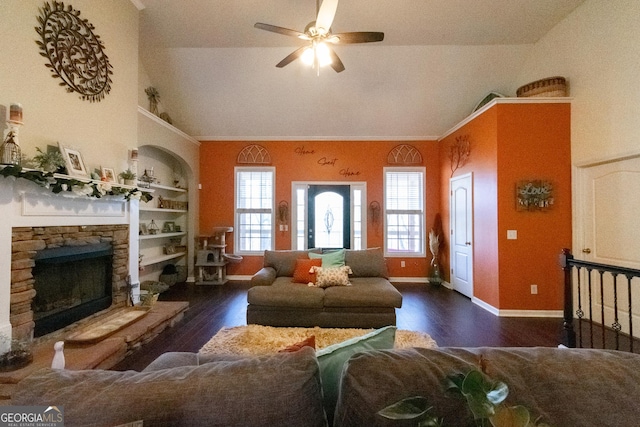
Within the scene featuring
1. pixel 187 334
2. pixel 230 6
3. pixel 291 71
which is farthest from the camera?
pixel 291 71

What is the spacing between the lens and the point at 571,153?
12.2 ft

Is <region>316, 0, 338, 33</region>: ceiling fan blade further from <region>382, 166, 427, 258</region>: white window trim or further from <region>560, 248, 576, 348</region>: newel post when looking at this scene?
<region>382, 166, 427, 258</region>: white window trim

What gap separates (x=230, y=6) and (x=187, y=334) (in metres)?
4.01

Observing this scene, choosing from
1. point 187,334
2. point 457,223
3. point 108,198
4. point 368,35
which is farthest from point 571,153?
point 108,198

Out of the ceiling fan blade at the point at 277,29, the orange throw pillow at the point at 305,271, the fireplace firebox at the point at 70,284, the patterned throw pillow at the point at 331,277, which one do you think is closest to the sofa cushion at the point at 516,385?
the patterned throw pillow at the point at 331,277

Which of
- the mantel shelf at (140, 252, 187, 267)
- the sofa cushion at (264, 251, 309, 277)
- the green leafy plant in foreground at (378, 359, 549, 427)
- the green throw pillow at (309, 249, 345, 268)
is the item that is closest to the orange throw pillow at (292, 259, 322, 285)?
the green throw pillow at (309, 249, 345, 268)

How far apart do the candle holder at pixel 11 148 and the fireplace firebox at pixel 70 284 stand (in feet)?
2.69

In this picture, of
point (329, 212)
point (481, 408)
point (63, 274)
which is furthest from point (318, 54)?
point (63, 274)

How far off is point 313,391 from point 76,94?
3616 mm

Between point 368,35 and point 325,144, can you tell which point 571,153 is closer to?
point 368,35

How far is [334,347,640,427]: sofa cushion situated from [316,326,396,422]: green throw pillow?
8.3 inches

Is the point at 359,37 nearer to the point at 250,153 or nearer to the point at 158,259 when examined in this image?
the point at 250,153

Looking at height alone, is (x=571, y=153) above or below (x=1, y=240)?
above

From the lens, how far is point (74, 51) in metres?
2.74
